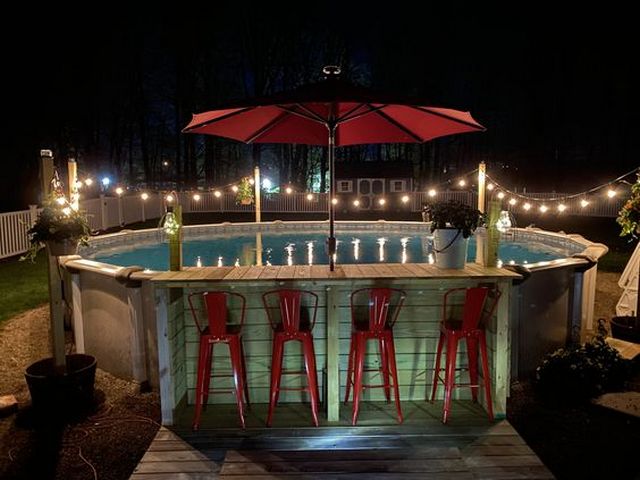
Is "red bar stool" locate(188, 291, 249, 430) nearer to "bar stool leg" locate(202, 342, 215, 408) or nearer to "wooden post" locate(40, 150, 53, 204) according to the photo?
"bar stool leg" locate(202, 342, 215, 408)

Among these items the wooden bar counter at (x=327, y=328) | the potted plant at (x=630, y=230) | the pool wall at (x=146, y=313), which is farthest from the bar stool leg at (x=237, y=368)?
the potted plant at (x=630, y=230)

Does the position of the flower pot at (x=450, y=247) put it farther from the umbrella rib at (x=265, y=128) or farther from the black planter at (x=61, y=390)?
the black planter at (x=61, y=390)

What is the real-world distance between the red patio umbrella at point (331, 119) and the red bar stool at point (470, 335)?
98 centimetres

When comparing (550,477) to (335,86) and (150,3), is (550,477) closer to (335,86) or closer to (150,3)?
(335,86)

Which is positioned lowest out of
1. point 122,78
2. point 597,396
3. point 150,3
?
point 597,396

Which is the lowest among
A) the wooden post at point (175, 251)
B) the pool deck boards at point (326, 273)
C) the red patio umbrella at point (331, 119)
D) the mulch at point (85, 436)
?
the mulch at point (85, 436)

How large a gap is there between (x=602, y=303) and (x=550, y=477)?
4.94 m

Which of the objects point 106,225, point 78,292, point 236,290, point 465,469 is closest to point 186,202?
point 106,225

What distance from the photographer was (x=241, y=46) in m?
26.8

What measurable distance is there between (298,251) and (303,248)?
1.41 ft

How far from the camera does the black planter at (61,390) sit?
3699 millimetres

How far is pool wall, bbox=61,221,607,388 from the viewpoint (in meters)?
4.37

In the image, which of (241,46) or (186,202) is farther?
(241,46)

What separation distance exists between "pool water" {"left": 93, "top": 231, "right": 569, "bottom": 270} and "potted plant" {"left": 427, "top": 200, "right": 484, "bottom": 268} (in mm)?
5144
